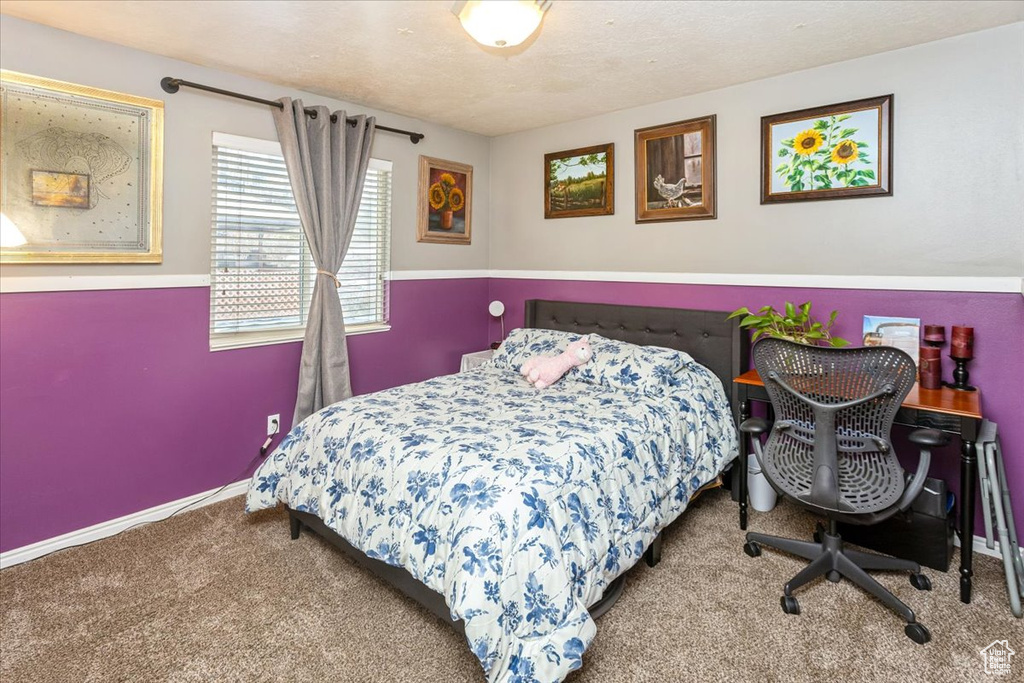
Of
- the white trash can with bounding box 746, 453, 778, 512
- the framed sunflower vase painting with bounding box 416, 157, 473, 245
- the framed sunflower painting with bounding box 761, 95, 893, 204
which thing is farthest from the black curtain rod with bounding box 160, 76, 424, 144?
the white trash can with bounding box 746, 453, 778, 512

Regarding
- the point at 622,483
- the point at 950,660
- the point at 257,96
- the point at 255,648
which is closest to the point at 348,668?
the point at 255,648

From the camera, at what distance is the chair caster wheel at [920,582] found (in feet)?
7.46

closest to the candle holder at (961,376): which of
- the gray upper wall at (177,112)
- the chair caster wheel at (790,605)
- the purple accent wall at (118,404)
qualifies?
the chair caster wheel at (790,605)

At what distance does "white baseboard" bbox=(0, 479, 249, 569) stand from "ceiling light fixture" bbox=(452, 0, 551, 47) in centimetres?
282

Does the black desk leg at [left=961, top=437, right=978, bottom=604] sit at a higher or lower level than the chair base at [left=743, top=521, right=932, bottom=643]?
higher

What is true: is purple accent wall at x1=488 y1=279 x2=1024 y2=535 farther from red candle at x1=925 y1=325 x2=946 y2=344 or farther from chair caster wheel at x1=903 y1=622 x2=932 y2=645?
chair caster wheel at x1=903 y1=622 x2=932 y2=645

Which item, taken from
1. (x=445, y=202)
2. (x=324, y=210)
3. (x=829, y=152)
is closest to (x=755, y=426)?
(x=829, y=152)

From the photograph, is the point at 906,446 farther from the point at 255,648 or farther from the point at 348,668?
the point at 255,648

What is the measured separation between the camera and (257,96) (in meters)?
3.14

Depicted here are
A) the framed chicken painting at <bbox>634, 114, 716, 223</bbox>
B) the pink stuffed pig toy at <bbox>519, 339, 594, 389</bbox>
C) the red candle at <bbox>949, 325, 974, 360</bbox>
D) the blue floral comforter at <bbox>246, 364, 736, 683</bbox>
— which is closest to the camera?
the blue floral comforter at <bbox>246, 364, 736, 683</bbox>

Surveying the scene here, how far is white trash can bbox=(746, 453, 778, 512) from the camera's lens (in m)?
3.03

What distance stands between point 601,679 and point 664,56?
2780 millimetres

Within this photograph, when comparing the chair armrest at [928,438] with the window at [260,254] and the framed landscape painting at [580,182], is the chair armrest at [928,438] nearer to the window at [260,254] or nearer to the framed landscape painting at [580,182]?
the framed landscape painting at [580,182]

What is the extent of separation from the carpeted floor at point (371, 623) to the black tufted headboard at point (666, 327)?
3.60 ft
